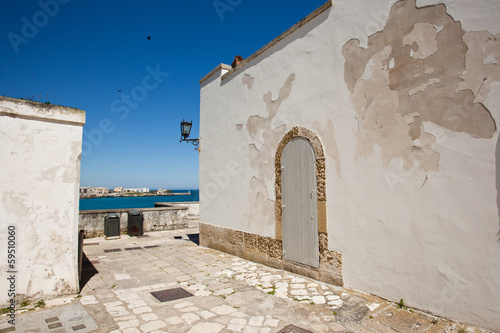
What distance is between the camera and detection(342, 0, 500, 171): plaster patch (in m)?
3.25

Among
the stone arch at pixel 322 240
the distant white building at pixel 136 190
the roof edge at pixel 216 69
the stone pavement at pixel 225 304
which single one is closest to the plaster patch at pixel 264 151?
the stone arch at pixel 322 240

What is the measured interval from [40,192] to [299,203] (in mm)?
4159

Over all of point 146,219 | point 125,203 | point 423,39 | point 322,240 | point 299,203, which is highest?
point 423,39

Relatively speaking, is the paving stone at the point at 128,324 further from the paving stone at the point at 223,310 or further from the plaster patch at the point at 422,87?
the plaster patch at the point at 422,87

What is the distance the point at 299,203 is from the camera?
17.4 ft

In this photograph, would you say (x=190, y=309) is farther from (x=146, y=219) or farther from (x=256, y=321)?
(x=146, y=219)

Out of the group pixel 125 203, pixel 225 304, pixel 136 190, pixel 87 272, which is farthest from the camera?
pixel 136 190

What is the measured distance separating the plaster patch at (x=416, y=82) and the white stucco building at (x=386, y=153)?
14mm

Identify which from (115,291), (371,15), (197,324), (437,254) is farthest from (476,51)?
(115,291)

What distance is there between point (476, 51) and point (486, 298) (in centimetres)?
274

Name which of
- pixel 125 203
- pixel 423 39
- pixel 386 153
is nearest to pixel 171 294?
pixel 386 153

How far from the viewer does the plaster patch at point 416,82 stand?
3252mm

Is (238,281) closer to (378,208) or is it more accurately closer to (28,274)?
(378,208)

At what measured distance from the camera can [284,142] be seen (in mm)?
5734
